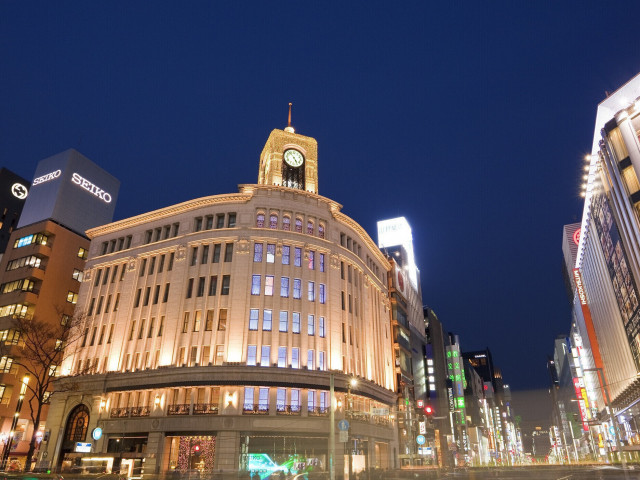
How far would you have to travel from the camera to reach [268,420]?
135 ft

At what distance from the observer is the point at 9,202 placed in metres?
91.5

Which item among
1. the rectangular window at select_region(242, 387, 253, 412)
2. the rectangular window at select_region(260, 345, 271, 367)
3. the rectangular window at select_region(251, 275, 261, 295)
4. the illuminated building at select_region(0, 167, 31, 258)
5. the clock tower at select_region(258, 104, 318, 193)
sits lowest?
the rectangular window at select_region(242, 387, 253, 412)

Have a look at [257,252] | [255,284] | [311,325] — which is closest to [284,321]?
[311,325]

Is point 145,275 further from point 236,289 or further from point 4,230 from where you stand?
point 4,230

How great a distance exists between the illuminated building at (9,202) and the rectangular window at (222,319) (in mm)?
65992

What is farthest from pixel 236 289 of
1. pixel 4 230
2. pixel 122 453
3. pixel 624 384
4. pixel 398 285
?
pixel 4 230

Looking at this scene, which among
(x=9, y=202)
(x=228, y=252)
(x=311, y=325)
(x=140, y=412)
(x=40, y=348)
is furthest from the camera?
(x=9, y=202)

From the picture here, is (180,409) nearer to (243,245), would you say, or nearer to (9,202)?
(243,245)

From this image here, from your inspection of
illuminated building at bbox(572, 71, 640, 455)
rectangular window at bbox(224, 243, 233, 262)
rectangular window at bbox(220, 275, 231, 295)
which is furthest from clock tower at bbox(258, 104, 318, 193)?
illuminated building at bbox(572, 71, 640, 455)

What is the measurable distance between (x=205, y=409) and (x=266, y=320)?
10.1 meters

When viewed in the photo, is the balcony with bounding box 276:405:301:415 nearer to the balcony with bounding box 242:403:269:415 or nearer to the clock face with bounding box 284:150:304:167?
the balcony with bounding box 242:403:269:415

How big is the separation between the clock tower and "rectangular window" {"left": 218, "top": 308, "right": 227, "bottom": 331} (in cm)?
2349

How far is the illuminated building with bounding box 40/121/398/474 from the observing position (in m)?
41.2

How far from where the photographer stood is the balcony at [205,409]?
4102cm
